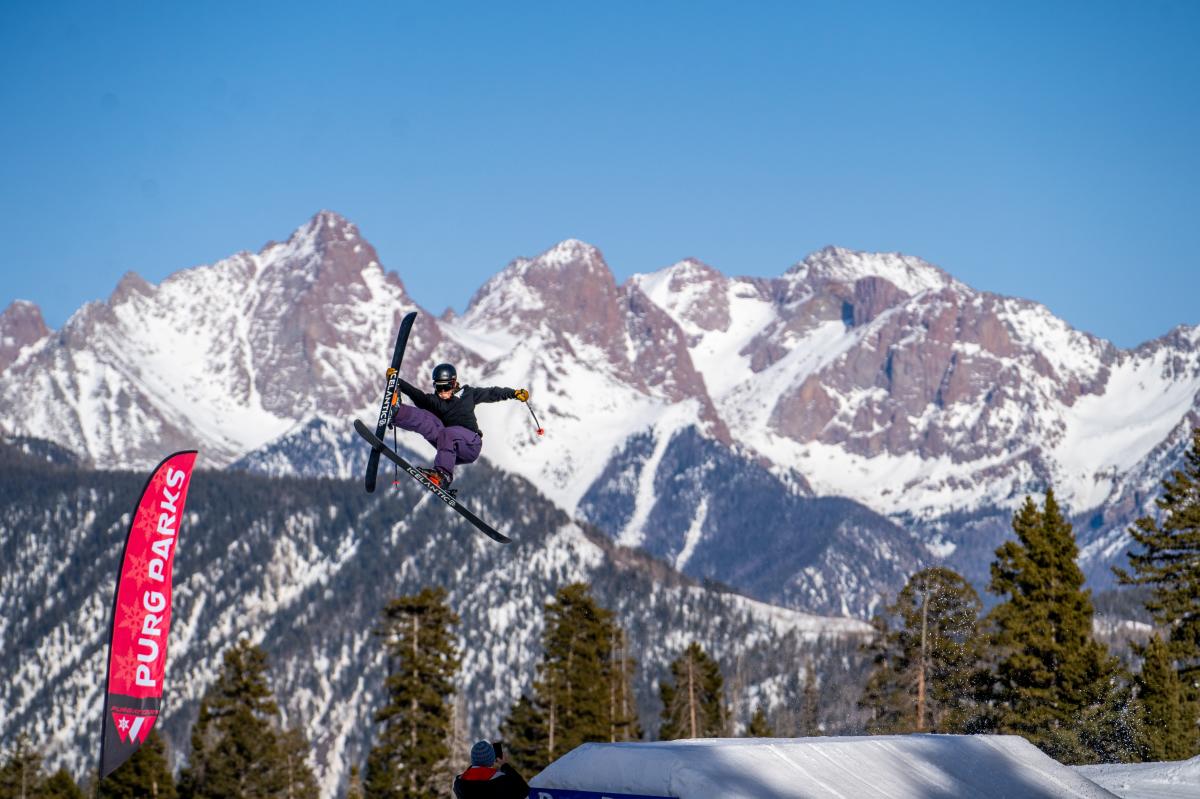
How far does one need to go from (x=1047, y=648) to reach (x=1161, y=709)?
471 centimetres

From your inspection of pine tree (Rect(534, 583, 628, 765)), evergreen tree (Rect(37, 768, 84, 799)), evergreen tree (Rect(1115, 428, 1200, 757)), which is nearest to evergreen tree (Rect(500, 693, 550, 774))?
pine tree (Rect(534, 583, 628, 765))

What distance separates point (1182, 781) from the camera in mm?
41969

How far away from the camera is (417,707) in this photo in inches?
3017

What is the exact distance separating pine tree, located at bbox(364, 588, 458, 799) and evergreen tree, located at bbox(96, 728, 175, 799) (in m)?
13.0

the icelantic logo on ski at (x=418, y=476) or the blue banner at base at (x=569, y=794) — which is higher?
the icelantic logo on ski at (x=418, y=476)

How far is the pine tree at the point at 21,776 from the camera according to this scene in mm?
106125

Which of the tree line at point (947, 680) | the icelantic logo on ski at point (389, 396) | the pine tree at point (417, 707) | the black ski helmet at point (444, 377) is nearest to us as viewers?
the icelantic logo on ski at point (389, 396)

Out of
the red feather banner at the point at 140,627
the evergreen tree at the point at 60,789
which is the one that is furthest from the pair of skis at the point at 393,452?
the evergreen tree at the point at 60,789

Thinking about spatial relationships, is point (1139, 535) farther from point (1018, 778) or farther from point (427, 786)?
point (1018, 778)

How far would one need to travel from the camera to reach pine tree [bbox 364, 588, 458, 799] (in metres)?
75.7

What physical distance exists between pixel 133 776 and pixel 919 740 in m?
58.7

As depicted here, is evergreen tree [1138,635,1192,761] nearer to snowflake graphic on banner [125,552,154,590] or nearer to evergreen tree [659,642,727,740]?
snowflake graphic on banner [125,552,154,590]

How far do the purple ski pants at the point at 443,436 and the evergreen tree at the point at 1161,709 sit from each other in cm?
3528

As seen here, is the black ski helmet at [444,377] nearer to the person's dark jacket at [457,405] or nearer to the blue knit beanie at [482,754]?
the person's dark jacket at [457,405]
